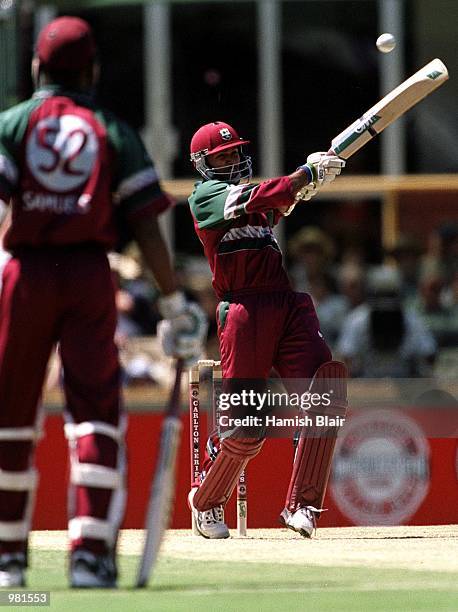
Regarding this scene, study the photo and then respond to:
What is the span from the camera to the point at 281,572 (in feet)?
20.3

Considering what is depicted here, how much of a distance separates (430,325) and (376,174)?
2.67m

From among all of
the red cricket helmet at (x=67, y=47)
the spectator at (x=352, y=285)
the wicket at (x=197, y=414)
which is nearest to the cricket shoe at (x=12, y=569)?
the red cricket helmet at (x=67, y=47)

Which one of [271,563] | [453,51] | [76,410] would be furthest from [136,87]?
[76,410]

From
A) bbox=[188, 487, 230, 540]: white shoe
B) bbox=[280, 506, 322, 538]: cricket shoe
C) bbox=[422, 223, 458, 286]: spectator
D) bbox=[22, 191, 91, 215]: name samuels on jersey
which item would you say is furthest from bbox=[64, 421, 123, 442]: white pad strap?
bbox=[422, 223, 458, 286]: spectator

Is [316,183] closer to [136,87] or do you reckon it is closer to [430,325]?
[430,325]

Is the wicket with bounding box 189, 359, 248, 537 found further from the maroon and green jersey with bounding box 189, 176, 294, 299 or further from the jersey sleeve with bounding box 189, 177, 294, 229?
the jersey sleeve with bounding box 189, 177, 294, 229

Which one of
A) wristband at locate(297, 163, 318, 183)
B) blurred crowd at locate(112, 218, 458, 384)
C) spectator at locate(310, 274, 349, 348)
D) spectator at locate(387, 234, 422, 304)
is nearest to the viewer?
wristband at locate(297, 163, 318, 183)

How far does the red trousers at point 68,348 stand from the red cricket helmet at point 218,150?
2.39 meters

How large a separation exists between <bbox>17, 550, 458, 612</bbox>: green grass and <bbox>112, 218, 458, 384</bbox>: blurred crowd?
136 inches

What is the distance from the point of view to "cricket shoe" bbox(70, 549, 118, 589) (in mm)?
5402

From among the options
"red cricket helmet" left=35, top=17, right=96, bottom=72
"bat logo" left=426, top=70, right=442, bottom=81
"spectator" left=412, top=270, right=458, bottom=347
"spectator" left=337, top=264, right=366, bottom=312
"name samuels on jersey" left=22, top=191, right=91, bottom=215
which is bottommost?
"spectator" left=412, top=270, right=458, bottom=347

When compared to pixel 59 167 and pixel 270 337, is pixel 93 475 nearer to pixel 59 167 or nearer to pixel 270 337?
pixel 59 167

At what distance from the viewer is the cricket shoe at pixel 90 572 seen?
5.40m

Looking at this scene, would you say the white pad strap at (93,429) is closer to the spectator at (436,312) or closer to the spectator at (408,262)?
the spectator at (436,312)
